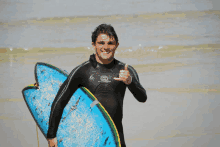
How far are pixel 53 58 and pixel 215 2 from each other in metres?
1.45

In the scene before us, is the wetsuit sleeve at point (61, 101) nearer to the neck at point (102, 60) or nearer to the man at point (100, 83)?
the man at point (100, 83)

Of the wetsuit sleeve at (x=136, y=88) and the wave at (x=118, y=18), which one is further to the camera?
the wave at (x=118, y=18)

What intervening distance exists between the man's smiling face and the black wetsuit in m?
0.05

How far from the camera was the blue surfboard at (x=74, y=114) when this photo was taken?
73cm

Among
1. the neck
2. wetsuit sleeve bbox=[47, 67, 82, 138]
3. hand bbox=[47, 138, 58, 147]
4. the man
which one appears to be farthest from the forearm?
hand bbox=[47, 138, 58, 147]

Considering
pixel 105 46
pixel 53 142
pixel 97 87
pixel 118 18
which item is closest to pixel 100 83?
pixel 97 87

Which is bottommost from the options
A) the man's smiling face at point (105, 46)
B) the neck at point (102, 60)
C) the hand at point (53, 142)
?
the hand at point (53, 142)

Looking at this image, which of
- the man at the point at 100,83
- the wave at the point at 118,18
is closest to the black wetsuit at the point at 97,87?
the man at the point at 100,83

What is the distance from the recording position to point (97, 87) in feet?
2.50

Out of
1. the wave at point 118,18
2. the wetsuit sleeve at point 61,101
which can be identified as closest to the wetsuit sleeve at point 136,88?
the wetsuit sleeve at point 61,101

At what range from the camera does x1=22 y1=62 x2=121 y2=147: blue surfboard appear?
0.73 meters

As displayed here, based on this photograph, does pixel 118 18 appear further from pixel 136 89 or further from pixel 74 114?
pixel 74 114

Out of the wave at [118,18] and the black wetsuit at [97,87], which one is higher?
the wave at [118,18]

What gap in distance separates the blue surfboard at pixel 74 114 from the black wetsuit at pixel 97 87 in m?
0.04
